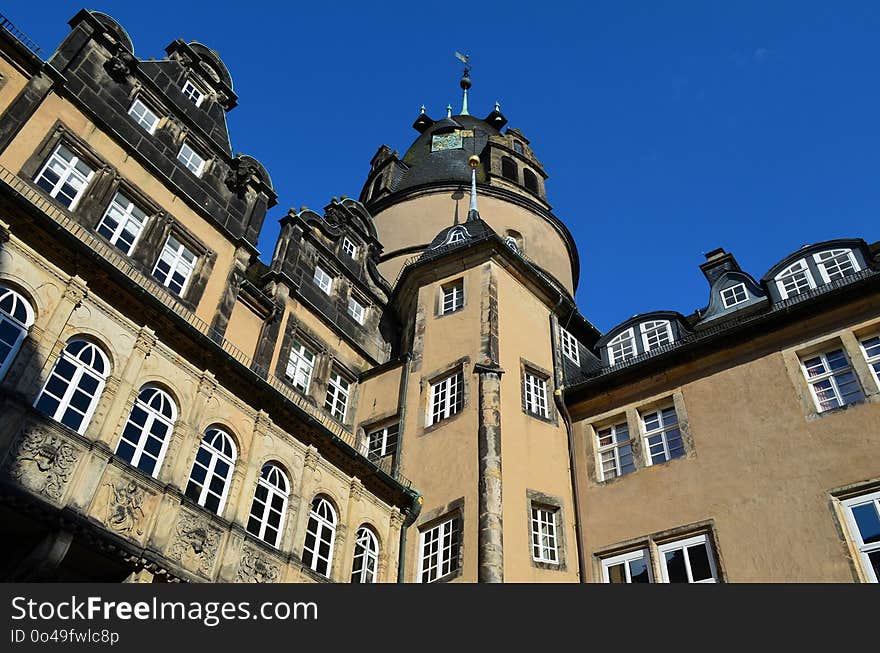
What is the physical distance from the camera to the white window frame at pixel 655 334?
20.7 m

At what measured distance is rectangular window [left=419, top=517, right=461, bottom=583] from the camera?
16688 mm

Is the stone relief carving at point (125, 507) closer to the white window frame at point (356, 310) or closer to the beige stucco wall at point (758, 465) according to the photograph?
the beige stucco wall at point (758, 465)

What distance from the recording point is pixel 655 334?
69.0ft

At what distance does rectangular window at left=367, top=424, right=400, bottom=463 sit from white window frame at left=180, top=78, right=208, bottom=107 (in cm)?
967

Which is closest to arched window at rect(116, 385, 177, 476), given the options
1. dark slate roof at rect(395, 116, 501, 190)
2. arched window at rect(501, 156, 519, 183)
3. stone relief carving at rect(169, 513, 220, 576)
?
stone relief carving at rect(169, 513, 220, 576)

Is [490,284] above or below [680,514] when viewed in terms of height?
above

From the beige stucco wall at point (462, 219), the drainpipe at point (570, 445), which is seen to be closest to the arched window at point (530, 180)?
the beige stucco wall at point (462, 219)

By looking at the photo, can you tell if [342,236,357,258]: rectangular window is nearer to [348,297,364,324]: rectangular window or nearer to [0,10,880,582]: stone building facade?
[0,10,880,582]: stone building facade

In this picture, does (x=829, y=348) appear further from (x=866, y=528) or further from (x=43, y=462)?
(x=43, y=462)

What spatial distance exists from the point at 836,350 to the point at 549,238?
15.3 meters

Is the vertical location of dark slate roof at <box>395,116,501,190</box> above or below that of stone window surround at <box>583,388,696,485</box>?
above
